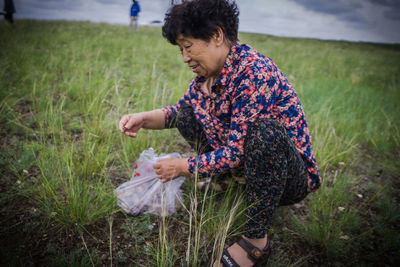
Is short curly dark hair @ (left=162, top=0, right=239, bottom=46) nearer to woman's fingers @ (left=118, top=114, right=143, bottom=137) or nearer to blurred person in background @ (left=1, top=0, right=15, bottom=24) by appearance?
woman's fingers @ (left=118, top=114, right=143, bottom=137)

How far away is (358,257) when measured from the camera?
129cm

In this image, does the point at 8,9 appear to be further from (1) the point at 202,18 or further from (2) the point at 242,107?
(2) the point at 242,107

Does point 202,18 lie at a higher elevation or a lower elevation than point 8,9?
lower

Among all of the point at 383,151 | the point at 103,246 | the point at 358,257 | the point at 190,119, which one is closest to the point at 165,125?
the point at 190,119

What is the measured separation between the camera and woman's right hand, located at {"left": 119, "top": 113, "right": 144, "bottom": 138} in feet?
4.59

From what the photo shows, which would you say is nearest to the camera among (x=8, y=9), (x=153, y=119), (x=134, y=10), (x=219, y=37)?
(x=219, y=37)

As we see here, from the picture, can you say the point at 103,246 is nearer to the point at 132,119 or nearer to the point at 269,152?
the point at 132,119

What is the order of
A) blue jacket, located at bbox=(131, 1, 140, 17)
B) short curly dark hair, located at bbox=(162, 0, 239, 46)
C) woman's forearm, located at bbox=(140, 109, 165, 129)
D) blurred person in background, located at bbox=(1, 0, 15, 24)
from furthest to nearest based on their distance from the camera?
blue jacket, located at bbox=(131, 1, 140, 17) < blurred person in background, located at bbox=(1, 0, 15, 24) < woman's forearm, located at bbox=(140, 109, 165, 129) < short curly dark hair, located at bbox=(162, 0, 239, 46)

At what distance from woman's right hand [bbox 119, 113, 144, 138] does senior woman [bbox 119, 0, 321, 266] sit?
436mm

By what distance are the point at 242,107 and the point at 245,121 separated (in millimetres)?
73

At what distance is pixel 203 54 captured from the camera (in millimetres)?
1142

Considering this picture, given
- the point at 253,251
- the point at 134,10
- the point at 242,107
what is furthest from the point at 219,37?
the point at 134,10

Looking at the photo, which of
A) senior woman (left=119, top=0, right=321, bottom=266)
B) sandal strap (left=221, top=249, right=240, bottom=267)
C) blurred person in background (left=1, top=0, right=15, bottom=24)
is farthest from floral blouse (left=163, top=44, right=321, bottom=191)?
blurred person in background (left=1, top=0, right=15, bottom=24)

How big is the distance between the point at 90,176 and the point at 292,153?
4.63ft
